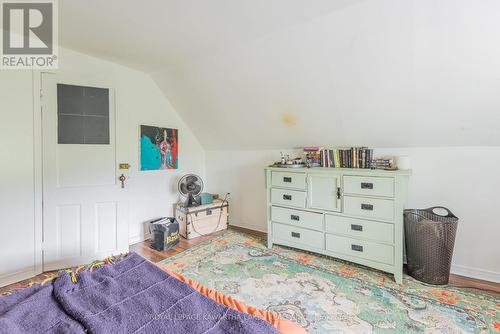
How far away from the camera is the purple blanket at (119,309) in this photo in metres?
0.93

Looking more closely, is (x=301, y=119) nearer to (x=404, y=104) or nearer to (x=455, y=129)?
(x=404, y=104)

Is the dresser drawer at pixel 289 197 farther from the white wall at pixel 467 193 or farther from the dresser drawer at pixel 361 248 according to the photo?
the white wall at pixel 467 193

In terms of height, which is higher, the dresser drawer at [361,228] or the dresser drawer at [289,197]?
the dresser drawer at [289,197]

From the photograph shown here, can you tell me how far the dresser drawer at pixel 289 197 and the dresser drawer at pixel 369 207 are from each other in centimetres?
49

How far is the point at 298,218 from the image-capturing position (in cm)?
289

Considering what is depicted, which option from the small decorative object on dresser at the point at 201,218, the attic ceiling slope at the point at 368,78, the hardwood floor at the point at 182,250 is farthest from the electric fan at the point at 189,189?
the attic ceiling slope at the point at 368,78

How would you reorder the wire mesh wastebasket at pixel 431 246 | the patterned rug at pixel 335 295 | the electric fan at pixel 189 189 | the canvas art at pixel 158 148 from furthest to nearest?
the electric fan at pixel 189 189
the canvas art at pixel 158 148
the wire mesh wastebasket at pixel 431 246
the patterned rug at pixel 335 295

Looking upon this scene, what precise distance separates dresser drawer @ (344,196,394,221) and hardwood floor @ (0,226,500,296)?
0.83 meters

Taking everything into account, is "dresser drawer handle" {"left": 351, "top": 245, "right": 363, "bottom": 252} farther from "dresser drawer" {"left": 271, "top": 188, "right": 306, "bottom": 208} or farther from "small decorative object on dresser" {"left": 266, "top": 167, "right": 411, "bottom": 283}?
"dresser drawer" {"left": 271, "top": 188, "right": 306, "bottom": 208}

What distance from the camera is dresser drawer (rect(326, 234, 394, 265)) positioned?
2357 mm

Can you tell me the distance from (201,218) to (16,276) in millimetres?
1976

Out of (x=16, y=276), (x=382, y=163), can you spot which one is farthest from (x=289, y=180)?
(x=16, y=276)

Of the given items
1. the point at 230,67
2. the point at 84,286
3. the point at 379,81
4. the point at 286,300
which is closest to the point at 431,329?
the point at 286,300

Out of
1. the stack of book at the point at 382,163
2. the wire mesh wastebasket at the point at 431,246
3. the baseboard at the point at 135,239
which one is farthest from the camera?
the baseboard at the point at 135,239
